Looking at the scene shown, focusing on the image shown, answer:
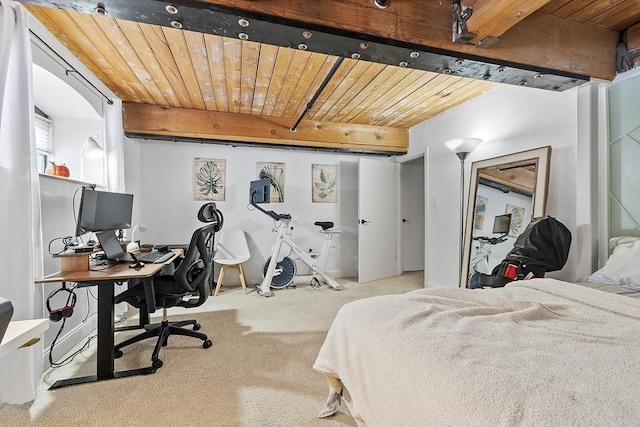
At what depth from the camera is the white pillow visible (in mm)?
1716

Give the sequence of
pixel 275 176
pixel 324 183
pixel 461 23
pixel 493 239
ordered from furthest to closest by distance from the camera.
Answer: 1. pixel 324 183
2. pixel 275 176
3. pixel 493 239
4. pixel 461 23

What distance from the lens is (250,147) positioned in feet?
14.3

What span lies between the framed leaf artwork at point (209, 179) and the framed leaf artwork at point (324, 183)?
4.51 ft

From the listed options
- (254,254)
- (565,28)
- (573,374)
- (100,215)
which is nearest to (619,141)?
(565,28)

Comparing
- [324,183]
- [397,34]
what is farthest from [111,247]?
[324,183]

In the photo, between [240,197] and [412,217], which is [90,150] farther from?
[412,217]

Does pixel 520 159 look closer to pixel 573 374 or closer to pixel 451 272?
pixel 451 272

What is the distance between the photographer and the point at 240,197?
435 cm

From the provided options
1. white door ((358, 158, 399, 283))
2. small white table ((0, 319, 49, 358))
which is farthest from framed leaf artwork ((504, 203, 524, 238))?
small white table ((0, 319, 49, 358))

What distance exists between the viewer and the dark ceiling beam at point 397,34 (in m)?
1.33

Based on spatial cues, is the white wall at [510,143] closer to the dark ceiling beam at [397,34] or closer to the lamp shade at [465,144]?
the lamp shade at [465,144]

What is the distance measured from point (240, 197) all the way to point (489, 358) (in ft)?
13.0

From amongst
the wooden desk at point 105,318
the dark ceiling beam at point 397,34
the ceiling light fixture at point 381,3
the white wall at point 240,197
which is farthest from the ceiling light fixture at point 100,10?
the white wall at point 240,197

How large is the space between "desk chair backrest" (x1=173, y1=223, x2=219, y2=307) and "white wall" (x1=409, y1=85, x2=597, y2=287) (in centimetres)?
283
